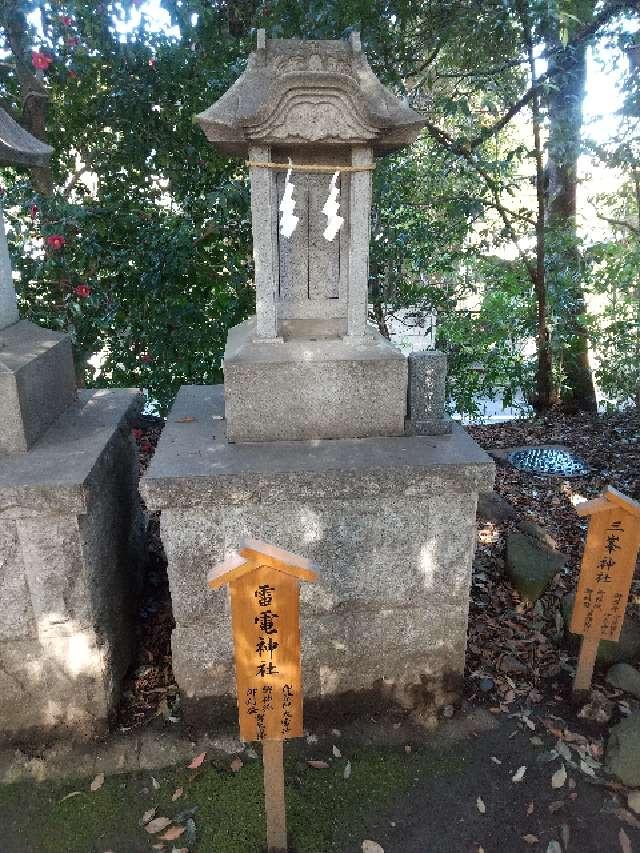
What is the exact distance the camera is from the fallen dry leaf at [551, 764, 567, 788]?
10.6 feet

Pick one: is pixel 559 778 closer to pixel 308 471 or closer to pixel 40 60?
pixel 308 471

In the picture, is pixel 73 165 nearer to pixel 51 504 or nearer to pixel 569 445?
pixel 51 504

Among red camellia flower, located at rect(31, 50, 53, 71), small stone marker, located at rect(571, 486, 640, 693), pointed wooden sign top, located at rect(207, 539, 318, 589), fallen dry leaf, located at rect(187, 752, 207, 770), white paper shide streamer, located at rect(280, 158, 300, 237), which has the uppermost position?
red camellia flower, located at rect(31, 50, 53, 71)

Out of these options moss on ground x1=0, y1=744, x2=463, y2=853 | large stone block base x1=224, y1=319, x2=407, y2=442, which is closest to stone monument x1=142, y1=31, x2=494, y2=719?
large stone block base x1=224, y1=319, x2=407, y2=442

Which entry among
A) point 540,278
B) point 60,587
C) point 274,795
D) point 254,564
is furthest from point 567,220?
point 274,795

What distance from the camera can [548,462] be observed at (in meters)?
7.14

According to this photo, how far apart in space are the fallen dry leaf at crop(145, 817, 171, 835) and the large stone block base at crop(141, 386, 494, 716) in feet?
2.14

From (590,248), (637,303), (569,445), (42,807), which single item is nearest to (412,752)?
(42,807)

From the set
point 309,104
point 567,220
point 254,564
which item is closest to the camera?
point 254,564

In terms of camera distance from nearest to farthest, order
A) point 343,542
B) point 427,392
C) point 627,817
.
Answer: point 627,817
point 343,542
point 427,392

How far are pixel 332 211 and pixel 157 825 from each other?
3.43 meters

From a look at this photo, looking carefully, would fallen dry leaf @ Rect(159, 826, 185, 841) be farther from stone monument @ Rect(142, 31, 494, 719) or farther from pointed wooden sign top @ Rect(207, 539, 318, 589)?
pointed wooden sign top @ Rect(207, 539, 318, 589)

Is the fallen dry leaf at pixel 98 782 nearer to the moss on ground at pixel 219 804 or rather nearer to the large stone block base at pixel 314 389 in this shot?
the moss on ground at pixel 219 804

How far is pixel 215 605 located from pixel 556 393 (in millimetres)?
7925
